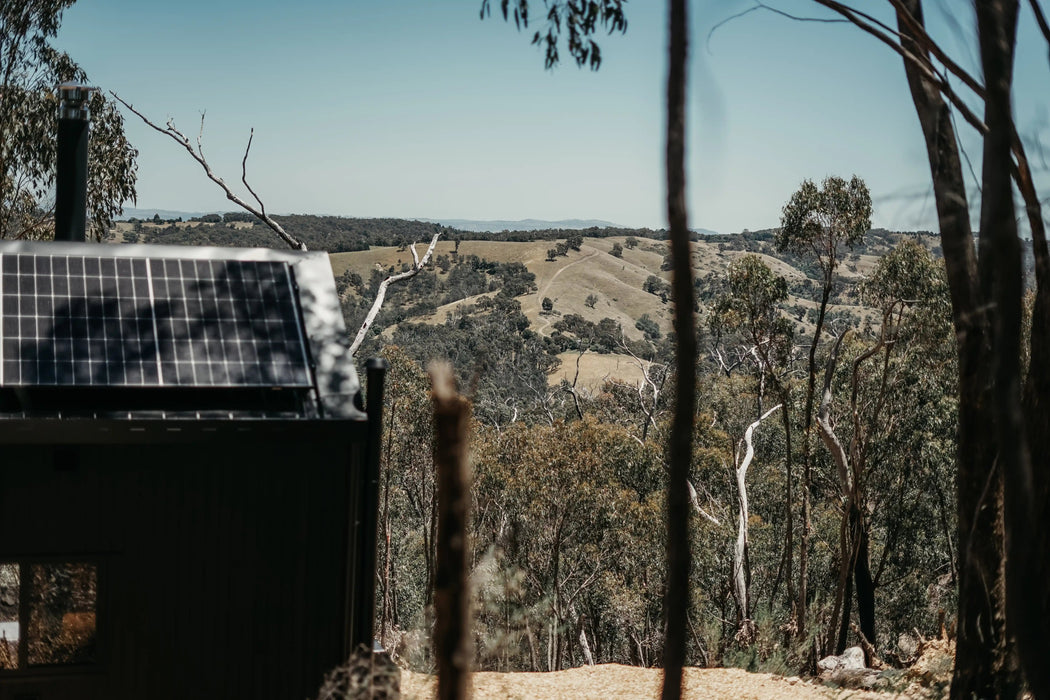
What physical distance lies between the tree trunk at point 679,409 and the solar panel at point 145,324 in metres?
3.99

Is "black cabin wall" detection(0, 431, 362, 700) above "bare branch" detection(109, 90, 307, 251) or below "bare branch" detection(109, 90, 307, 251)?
below

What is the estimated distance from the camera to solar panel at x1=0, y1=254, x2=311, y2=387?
21.4 feet

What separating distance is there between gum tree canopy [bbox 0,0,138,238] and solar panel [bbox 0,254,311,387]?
1153cm

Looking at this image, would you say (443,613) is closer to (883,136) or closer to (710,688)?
(710,688)

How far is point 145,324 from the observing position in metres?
7.05

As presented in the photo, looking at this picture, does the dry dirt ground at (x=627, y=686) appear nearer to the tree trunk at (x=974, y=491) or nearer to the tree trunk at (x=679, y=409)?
the tree trunk at (x=974, y=491)

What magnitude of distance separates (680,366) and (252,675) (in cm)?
469

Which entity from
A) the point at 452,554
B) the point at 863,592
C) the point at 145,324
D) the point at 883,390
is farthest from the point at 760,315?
the point at 452,554

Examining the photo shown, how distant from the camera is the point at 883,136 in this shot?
11.9 metres

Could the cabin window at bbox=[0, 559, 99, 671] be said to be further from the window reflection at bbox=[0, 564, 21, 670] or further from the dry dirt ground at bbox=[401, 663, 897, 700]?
the dry dirt ground at bbox=[401, 663, 897, 700]

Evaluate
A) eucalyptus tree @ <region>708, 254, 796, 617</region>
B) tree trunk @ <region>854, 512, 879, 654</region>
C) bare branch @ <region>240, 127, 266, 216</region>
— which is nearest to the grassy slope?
eucalyptus tree @ <region>708, 254, 796, 617</region>

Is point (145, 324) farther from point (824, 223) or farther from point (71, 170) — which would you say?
point (824, 223)

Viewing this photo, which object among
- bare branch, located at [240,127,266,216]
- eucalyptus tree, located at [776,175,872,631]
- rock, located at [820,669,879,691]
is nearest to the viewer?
rock, located at [820,669,879,691]

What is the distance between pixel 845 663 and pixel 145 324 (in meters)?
9.18
